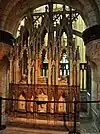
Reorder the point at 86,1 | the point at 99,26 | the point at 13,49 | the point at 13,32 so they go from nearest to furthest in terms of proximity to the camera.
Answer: the point at 99,26 < the point at 86,1 < the point at 13,49 < the point at 13,32

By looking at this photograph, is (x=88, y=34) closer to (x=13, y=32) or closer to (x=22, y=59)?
(x=22, y=59)

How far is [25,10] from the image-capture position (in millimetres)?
6445

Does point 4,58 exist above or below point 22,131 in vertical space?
above

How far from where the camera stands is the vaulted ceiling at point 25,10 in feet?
17.3

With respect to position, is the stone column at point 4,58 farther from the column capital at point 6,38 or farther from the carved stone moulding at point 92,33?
the carved stone moulding at point 92,33

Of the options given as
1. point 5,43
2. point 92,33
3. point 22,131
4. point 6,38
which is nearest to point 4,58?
point 5,43

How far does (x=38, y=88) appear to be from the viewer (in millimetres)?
5668

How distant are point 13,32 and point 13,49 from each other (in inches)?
34.7

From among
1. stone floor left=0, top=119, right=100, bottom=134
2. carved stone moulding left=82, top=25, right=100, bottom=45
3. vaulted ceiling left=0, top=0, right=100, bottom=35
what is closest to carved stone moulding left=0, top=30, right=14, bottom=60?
vaulted ceiling left=0, top=0, right=100, bottom=35

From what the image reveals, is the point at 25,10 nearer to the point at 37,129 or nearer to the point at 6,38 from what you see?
the point at 6,38

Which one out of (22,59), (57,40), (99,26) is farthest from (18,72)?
(99,26)

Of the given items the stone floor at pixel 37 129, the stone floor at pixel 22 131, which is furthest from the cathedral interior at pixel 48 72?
the stone floor at pixel 22 131

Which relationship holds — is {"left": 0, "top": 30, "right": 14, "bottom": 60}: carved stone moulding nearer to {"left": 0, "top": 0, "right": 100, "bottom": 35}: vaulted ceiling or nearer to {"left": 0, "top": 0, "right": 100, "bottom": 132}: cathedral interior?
{"left": 0, "top": 0, "right": 100, "bottom": 132}: cathedral interior

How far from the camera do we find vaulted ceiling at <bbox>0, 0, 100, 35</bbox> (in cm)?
528
